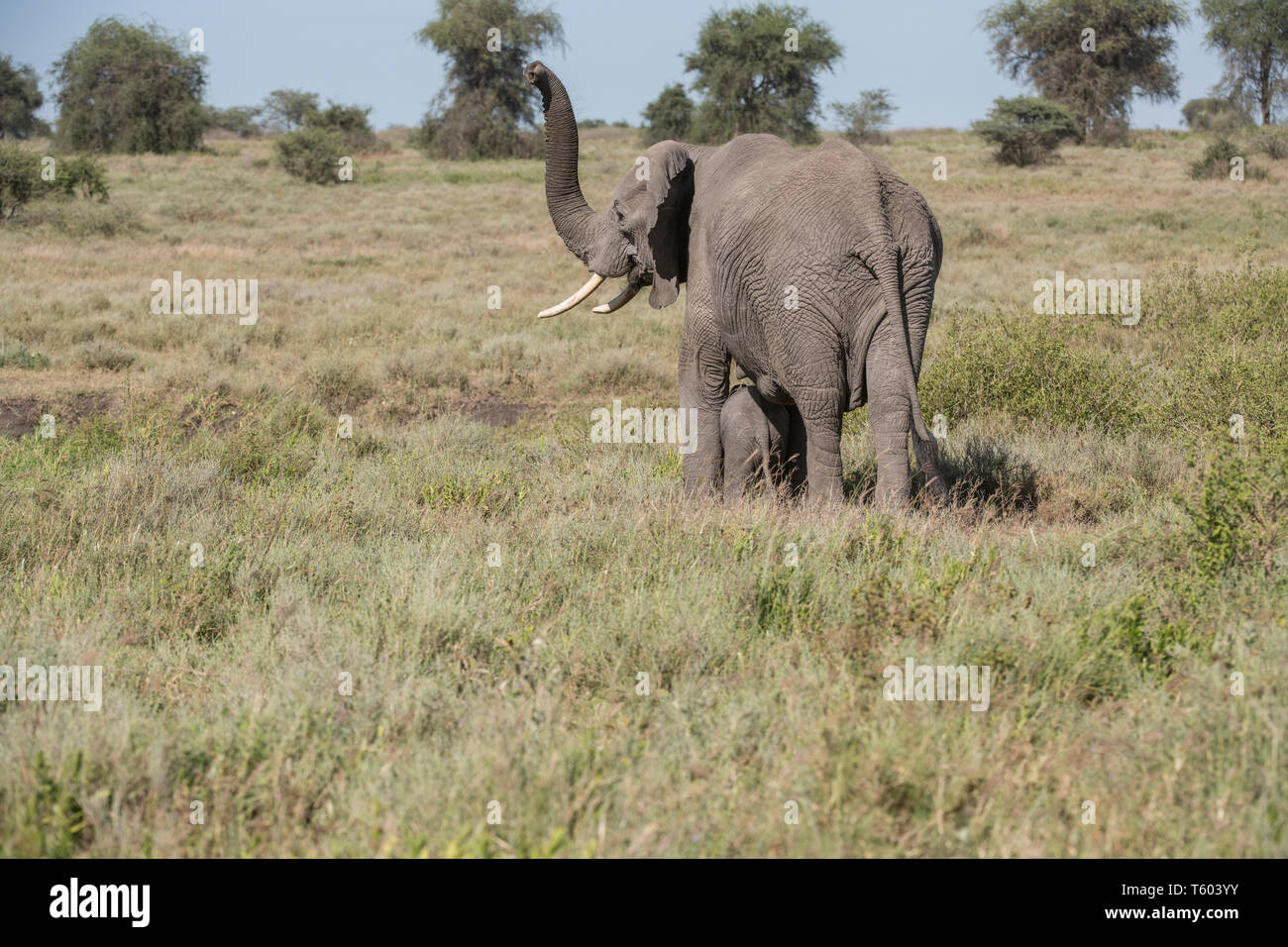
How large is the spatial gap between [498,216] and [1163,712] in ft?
87.1

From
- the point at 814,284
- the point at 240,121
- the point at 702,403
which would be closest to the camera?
the point at 814,284

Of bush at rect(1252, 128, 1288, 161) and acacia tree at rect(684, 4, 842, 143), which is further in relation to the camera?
acacia tree at rect(684, 4, 842, 143)

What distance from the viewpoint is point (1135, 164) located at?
1457 inches

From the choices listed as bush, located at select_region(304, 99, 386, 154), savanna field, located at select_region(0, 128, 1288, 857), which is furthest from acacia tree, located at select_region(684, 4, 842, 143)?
savanna field, located at select_region(0, 128, 1288, 857)

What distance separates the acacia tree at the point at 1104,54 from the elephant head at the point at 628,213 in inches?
2006

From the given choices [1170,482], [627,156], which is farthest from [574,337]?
[627,156]

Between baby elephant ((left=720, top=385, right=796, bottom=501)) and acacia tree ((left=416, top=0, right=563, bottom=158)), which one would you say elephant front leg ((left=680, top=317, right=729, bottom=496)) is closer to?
baby elephant ((left=720, top=385, right=796, bottom=501))

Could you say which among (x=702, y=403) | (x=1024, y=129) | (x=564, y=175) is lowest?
(x=702, y=403)

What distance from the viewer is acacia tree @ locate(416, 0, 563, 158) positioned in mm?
50562

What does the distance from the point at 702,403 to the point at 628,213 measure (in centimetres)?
121

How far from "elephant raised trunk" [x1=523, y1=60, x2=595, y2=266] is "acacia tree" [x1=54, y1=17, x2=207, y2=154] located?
48390 mm

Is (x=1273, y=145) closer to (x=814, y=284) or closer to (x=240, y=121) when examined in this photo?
(x=814, y=284)

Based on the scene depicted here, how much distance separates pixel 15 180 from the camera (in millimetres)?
24078

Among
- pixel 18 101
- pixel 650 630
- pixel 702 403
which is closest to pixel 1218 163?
pixel 702 403
